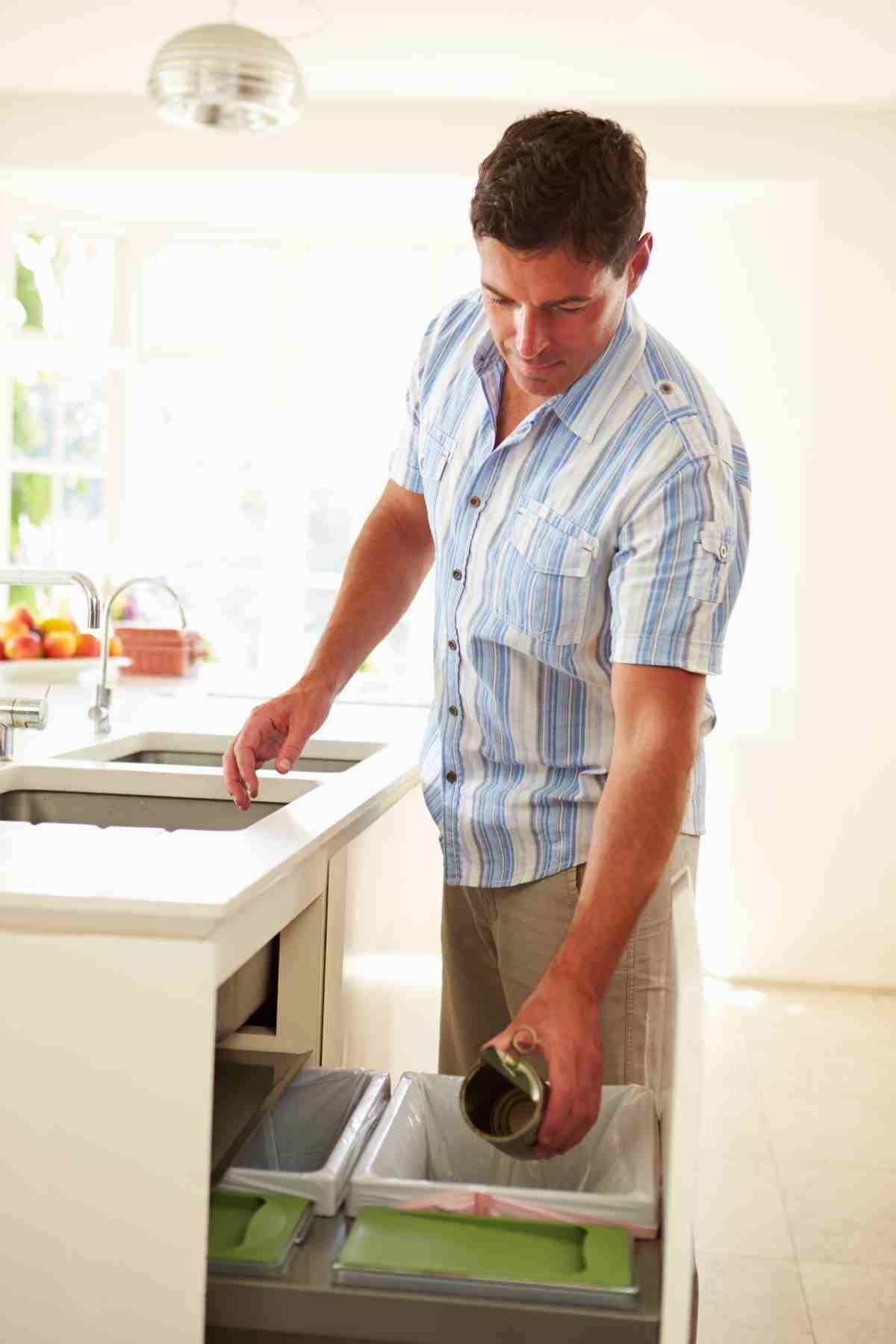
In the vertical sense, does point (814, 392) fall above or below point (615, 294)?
above

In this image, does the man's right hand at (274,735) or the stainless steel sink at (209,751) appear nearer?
the man's right hand at (274,735)

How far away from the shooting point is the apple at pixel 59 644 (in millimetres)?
4543

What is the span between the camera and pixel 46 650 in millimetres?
4535

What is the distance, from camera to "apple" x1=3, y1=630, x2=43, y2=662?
442 centimetres

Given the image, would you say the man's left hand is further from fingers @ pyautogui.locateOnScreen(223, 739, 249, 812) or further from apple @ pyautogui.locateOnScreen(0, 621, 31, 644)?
apple @ pyautogui.locateOnScreen(0, 621, 31, 644)

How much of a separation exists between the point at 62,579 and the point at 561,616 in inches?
33.4

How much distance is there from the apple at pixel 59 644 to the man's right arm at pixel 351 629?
2.85m

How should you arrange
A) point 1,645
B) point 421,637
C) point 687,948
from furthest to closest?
1. point 421,637
2. point 1,645
3. point 687,948

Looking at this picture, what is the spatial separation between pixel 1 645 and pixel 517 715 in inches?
126

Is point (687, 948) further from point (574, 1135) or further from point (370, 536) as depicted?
point (370, 536)

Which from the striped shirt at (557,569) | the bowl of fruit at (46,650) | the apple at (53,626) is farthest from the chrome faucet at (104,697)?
the apple at (53,626)

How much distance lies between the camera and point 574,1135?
3.58ft

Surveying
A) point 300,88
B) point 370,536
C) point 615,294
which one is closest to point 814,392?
point 300,88

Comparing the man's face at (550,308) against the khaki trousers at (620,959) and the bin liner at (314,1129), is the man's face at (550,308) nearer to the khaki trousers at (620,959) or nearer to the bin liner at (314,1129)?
the khaki trousers at (620,959)
